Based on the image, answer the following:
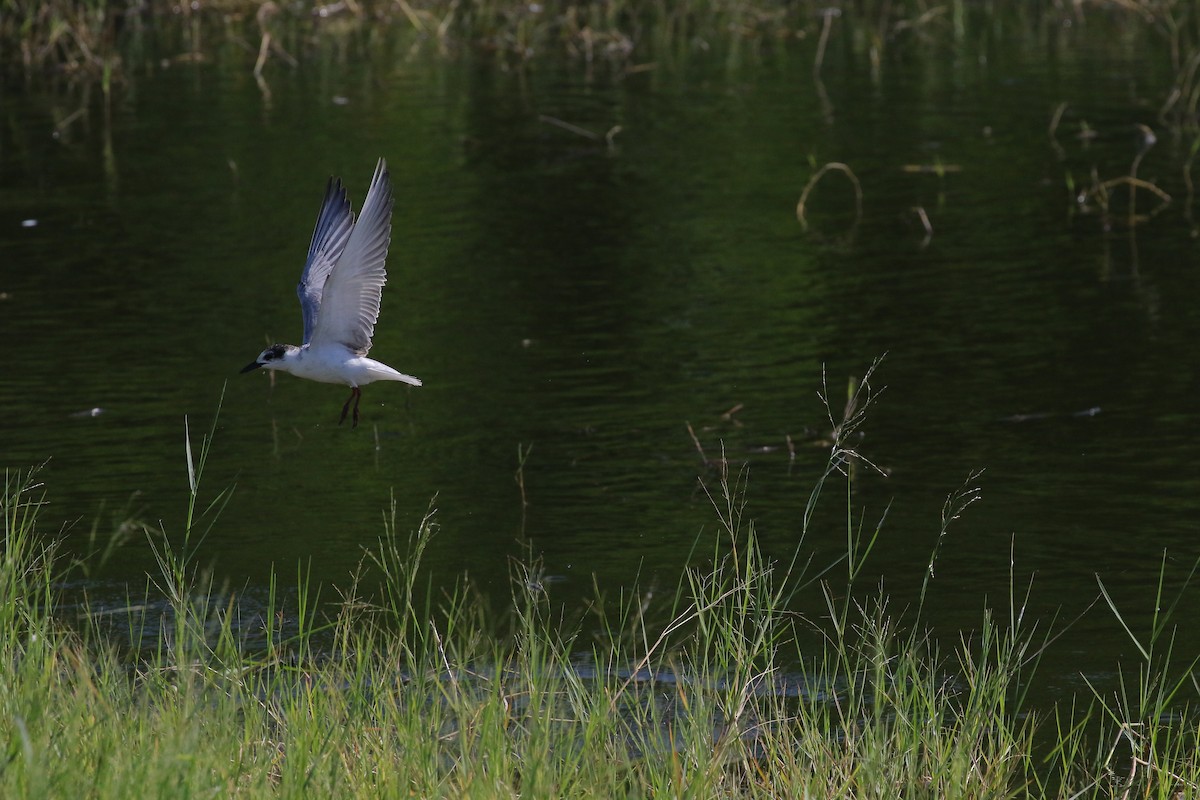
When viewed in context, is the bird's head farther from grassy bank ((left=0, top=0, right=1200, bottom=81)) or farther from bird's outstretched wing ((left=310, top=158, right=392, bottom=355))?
grassy bank ((left=0, top=0, right=1200, bottom=81))

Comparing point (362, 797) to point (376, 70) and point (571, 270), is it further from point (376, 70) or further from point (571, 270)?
point (376, 70)

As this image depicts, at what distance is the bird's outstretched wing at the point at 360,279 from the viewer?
20.9 ft

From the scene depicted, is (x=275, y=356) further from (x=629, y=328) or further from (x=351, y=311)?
(x=629, y=328)

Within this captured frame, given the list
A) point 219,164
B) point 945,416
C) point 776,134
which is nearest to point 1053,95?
point 776,134

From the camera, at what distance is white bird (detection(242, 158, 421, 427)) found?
641 centimetres

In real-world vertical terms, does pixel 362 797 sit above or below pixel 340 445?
above

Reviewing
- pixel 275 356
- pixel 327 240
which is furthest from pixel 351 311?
pixel 327 240

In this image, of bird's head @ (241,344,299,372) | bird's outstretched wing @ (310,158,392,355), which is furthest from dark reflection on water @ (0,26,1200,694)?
bird's outstretched wing @ (310,158,392,355)

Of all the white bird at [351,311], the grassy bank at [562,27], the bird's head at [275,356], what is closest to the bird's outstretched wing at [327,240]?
the white bird at [351,311]

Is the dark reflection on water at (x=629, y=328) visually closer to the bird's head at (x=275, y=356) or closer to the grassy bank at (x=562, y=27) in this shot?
the bird's head at (x=275, y=356)

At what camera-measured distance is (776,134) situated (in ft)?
52.6

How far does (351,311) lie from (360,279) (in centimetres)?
15

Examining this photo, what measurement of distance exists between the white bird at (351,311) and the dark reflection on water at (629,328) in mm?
869

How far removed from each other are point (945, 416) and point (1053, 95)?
31.5 feet
